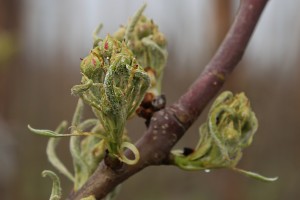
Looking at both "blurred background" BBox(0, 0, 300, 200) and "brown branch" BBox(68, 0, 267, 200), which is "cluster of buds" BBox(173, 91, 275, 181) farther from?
"blurred background" BBox(0, 0, 300, 200)

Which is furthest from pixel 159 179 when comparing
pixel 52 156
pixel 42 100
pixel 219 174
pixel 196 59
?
pixel 52 156

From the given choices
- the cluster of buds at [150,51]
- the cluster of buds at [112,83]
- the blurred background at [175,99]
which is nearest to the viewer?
the cluster of buds at [112,83]

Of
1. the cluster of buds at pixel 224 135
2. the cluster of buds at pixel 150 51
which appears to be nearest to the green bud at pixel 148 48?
the cluster of buds at pixel 150 51

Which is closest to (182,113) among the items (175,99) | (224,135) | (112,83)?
(224,135)

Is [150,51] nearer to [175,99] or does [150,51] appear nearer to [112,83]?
[112,83]

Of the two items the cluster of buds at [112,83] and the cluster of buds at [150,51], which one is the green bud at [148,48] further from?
the cluster of buds at [112,83]

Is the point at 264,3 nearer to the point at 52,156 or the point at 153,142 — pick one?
the point at 153,142
